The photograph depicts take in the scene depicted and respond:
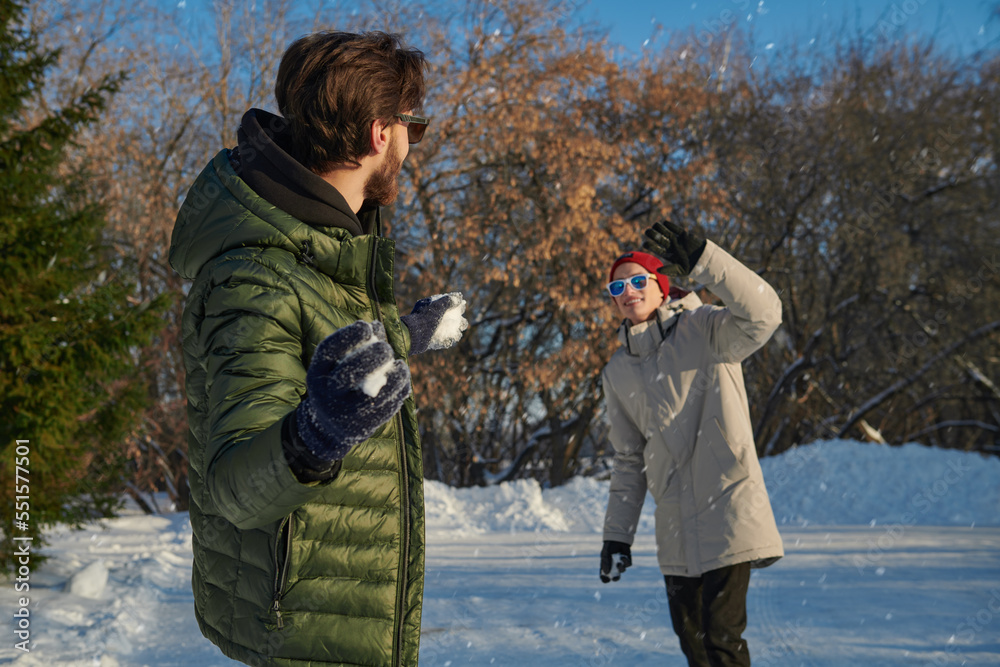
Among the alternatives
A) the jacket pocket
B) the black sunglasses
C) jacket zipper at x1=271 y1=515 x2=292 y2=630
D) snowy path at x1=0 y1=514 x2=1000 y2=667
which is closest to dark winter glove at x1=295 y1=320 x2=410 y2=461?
jacket zipper at x1=271 y1=515 x2=292 y2=630

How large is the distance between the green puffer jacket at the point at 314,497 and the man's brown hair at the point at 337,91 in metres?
0.18

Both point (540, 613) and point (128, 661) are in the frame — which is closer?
point (128, 661)

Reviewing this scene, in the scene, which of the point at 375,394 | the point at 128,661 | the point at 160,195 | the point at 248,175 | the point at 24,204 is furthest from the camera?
the point at 160,195

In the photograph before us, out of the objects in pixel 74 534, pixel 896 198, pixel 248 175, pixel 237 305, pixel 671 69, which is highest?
pixel 671 69

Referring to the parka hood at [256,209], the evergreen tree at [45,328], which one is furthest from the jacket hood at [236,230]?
the evergreen tree at [45,328]

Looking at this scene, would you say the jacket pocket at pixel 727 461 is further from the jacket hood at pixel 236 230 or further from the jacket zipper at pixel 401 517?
the jacket hood at pixel 236 230

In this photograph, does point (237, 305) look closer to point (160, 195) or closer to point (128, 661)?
point (128, 661)

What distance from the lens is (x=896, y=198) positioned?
16281 millimetres

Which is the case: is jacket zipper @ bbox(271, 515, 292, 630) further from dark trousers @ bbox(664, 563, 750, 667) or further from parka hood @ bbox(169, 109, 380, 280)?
dark trousers @ bbox(664, 563, 750, 667)

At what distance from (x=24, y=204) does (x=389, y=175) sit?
6025mm

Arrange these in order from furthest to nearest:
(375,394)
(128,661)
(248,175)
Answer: (128,661) < (248,175) < (375,394)

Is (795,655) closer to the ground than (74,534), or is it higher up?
higher up

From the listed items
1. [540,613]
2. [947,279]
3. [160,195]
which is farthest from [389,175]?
[947,279]

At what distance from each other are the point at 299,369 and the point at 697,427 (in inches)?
96.8
